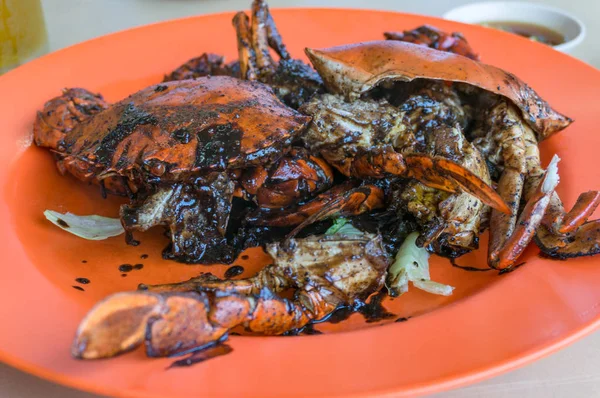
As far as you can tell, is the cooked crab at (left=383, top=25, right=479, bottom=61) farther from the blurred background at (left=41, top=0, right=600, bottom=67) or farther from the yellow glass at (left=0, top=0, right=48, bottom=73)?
the yellow glass at (left=0, top=0, right=48, bottom=73)

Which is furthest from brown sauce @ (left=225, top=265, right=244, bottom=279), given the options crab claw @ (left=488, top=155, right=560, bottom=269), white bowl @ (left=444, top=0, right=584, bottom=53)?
white bowl @ (left=444, top=0, right=584, bottom=53)

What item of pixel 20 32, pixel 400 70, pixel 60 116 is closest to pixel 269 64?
pixel 400 70

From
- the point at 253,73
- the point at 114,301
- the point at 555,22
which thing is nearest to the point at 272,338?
the point at 114,301

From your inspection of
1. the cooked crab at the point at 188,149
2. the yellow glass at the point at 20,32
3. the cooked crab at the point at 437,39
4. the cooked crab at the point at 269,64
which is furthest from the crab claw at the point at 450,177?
the yellow glass at the point at 20,32

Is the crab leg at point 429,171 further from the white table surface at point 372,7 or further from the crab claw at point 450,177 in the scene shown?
the white table surface at point 372,7

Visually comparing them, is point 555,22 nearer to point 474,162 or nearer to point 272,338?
point 474,162

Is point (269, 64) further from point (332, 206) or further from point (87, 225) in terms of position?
point (87, 225)
